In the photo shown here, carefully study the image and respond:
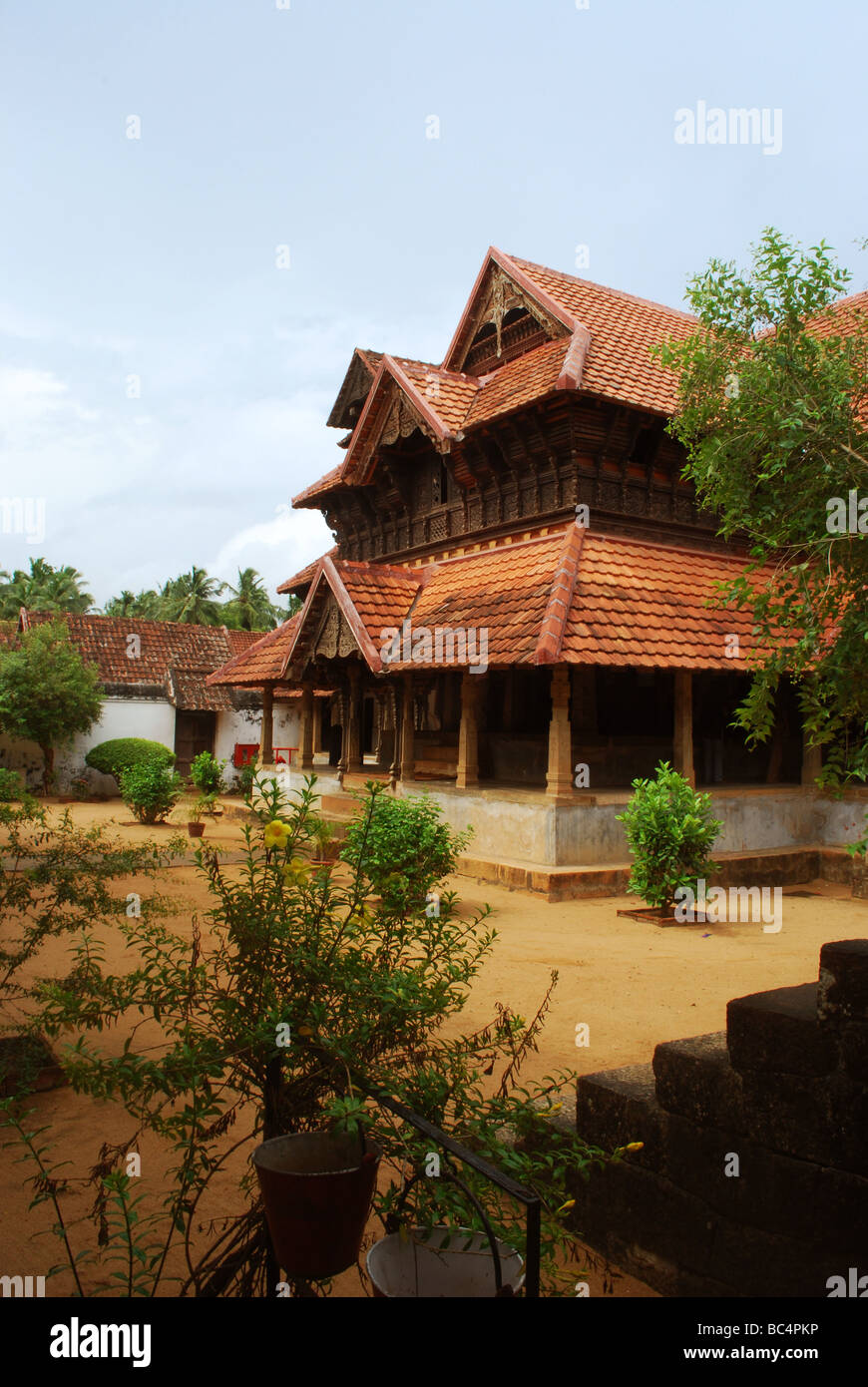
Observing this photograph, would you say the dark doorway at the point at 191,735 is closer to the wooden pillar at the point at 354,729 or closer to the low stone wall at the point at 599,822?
the wooden pillar at the point at 354,729

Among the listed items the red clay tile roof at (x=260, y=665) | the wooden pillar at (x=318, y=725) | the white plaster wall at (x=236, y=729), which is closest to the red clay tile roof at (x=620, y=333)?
the red clay tile roof at (x=260, y=665)

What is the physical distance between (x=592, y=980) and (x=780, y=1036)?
422cm

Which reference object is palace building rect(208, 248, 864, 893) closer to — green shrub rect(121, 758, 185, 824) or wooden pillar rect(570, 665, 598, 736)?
wooden pillar rect(570, 665, 598, 736)

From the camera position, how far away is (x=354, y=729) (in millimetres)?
16125

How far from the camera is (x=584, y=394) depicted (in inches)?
462

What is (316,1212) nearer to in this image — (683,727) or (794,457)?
(794,457)

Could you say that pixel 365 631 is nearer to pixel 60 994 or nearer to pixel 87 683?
pixel 60 994

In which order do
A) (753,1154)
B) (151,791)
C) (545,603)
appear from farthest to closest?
1. (151,791)
2. (545,603)
3. (753,1154)

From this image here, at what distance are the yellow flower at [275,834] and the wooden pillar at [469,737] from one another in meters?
9.39

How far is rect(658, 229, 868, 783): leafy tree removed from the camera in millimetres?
3779

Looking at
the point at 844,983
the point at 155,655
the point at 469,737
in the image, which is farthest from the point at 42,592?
the point at 844,983

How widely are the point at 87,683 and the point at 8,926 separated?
15.7 metres

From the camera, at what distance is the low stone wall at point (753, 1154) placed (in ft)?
9.59

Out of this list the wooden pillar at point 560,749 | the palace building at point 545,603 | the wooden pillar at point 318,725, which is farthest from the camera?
the wooden pillar at point 318,725
